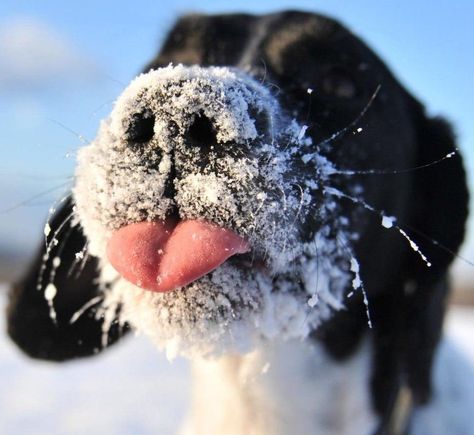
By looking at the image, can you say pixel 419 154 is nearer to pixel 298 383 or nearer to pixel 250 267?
pixel 298 383

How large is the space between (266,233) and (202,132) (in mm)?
239

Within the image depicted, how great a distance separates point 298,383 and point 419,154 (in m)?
0.92

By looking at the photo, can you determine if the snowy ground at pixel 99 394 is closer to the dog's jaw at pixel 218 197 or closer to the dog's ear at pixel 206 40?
the dog's ear at pixel 206 40

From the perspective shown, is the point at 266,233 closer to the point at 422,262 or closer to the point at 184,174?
the point at 184,174

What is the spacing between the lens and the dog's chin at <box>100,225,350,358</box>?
1.38 m

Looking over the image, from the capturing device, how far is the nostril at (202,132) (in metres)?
1.24

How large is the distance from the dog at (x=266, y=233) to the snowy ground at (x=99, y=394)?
2.90 ft

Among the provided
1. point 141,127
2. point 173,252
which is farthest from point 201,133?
point 173,252

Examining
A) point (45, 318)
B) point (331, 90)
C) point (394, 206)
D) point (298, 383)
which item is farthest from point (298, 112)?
point (45, 318)

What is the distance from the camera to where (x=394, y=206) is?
2.25m

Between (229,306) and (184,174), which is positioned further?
(229,306)

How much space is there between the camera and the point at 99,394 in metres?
4.19

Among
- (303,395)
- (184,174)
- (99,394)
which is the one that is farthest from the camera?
(99,394)

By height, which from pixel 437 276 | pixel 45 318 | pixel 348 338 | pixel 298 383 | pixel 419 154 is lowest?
pixel 45 318
